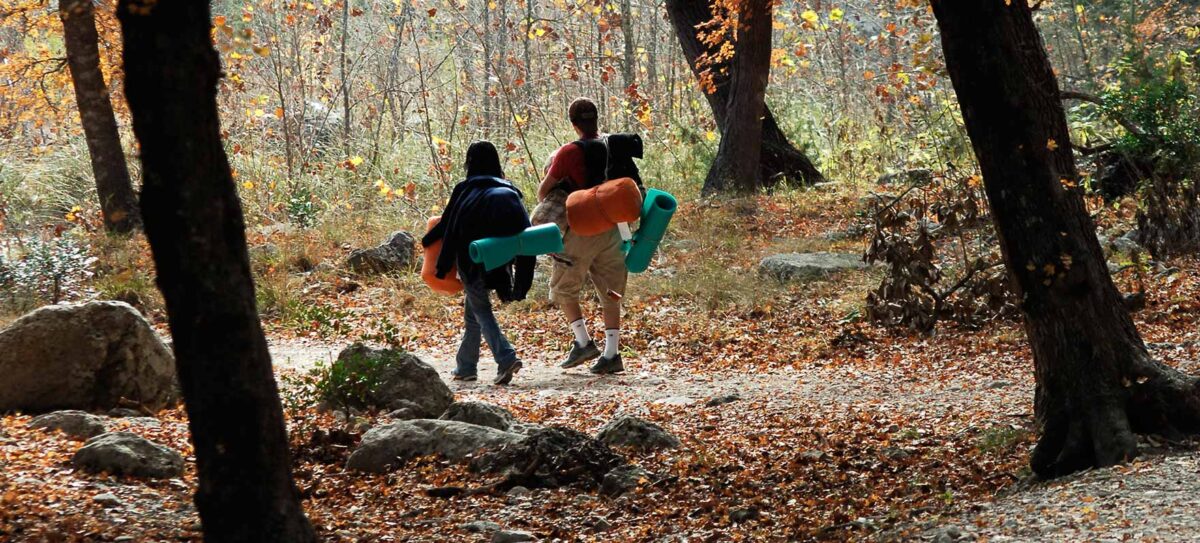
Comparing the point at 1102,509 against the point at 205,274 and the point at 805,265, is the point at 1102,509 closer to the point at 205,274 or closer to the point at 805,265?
the point at 205,274

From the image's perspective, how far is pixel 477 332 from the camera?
891 cm

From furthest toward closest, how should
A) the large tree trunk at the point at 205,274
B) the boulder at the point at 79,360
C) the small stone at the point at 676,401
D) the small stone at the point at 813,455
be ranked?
the small stone at the point at 676,401
the boulder at the point at 79,360
the small stone at the point at 813,455
the large tree trunk at the point at 205,274

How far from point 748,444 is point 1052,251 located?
2.03m

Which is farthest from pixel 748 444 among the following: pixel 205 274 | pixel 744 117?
pixel 744 117

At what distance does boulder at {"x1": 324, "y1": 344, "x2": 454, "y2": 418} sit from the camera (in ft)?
23.6

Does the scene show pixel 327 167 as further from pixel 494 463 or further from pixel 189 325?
pixel 189 325

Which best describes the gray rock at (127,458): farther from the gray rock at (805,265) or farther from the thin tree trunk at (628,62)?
the thin tree trunk at (628,62)

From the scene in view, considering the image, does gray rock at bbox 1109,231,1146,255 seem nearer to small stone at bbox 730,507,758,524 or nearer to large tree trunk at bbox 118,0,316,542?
small stone at bbox 730,507,758,524

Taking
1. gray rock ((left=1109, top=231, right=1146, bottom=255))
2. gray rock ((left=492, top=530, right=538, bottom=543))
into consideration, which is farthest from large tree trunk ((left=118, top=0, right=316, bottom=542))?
gray rock ((left=1109, top=231, right=1146, bottom=255))

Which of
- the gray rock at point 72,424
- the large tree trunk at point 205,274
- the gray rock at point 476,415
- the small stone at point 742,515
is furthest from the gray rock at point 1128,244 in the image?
the large tree trunk at point 205,274

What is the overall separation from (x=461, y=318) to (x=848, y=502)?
6.84m

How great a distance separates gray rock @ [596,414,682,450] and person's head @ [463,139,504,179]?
104 inches

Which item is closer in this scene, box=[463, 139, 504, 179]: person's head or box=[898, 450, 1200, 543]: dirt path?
box=[898, 450, 1200, 543]: dirt path

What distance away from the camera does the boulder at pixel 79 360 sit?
7082 mm
